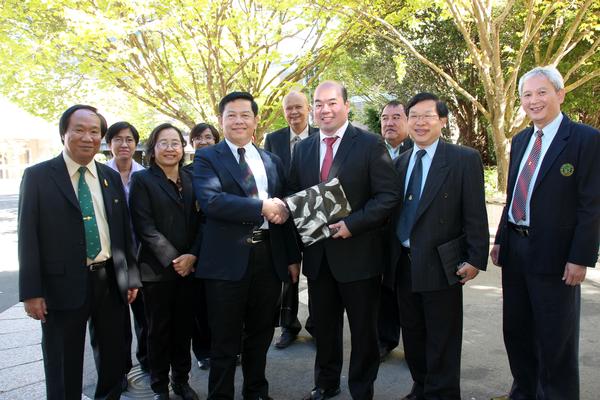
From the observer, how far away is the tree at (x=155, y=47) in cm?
805

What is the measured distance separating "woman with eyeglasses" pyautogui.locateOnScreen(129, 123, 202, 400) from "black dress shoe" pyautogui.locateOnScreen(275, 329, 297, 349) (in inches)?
43.8

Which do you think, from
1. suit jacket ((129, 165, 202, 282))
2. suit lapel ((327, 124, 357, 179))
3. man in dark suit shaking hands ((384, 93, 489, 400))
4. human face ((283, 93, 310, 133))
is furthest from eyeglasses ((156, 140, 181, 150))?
man in dark suit shaking hands ((384, 93, 489, 400))

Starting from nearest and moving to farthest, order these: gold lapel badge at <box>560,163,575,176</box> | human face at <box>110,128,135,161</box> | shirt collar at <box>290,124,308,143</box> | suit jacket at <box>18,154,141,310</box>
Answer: suit jacket at <box>18,154,141,310</box> < gold lapel badge at <box>560,163,575,176</box> < human face at <box>110,128,135,161</box> < shirt collar at <box>290,124,308,143</box>

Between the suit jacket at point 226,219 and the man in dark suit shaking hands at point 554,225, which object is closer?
the man in dark suit shaking hands at point 554,225

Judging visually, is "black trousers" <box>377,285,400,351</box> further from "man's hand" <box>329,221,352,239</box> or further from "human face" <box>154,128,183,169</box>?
"human face" <box>154,128,183,169</box>

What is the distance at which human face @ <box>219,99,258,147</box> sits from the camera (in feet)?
10.2

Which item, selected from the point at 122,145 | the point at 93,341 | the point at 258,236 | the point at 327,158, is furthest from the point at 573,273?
the point at 122,145

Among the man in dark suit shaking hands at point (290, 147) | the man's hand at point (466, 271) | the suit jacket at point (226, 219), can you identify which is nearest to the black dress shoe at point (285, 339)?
the man in dark suit shaking hands at point (290, 147)

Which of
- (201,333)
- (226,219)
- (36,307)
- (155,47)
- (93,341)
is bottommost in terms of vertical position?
(201,333)

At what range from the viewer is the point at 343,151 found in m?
3.12

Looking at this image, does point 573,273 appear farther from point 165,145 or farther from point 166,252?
point 165,145

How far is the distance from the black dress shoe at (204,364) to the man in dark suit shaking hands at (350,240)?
1.10 meters

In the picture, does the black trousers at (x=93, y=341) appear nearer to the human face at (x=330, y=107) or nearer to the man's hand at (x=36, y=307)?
the man's hand at (x=36, y=307)

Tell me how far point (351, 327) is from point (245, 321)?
0.75 m
